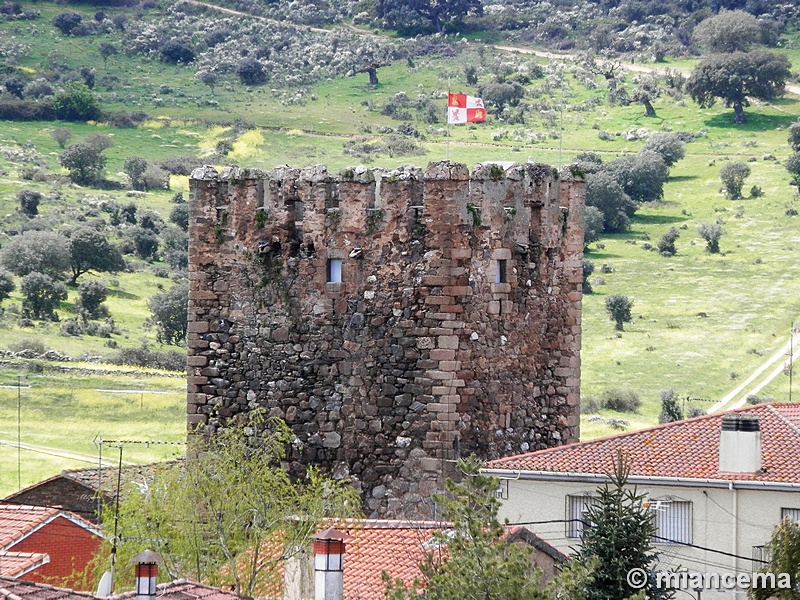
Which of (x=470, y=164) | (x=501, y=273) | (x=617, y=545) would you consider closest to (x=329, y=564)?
(x=617, y=545)

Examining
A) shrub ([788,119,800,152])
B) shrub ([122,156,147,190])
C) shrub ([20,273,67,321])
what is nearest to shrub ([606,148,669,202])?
shrub ([788,119,800,152])

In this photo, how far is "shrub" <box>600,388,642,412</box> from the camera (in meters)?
79.1

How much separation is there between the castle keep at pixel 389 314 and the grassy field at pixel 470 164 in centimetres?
2412

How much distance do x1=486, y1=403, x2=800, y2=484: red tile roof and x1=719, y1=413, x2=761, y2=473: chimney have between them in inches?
5.3

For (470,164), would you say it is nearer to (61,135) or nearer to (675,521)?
(61,135)

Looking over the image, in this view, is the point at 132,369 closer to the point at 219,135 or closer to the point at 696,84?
the point at 219,135

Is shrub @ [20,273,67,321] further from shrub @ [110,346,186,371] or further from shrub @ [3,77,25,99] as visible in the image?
shrub @ [3,77,25,99]

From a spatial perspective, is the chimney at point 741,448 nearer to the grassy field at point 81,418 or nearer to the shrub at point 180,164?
the grassy field at point 81,418

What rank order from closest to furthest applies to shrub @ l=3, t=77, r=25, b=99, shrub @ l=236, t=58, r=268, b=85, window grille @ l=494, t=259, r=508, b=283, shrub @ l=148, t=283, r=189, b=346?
window grille @ l=494, t=259, r=508, b=283, shrub @ l=148, t=283, r=189, b=346, shrub @ l=3, t=77, r=25, b=99, shrub @ l=236, t=58, r=268, b=85

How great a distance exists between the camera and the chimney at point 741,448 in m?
30.4

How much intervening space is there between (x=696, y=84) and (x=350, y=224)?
475ft

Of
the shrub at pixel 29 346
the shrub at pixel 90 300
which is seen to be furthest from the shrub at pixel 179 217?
the shrub at pixel 29 346

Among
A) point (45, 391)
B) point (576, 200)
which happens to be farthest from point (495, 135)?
point (576, 200)

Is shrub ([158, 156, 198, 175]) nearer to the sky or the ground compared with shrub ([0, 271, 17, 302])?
nearer to the sky
